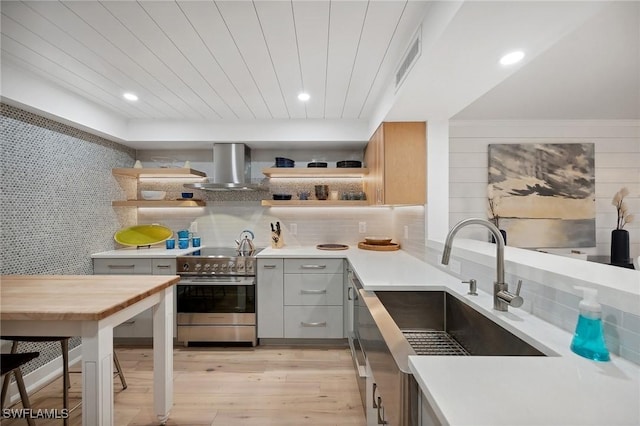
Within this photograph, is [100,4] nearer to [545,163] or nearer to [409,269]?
[409,269]

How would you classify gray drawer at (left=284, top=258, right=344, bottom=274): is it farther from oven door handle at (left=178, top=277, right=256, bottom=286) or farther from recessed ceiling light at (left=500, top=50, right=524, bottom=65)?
recessed ceiling light at (left=500, top=50, right=524, bottom=65)

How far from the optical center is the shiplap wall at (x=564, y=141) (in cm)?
312

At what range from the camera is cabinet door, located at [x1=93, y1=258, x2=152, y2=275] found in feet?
9.71

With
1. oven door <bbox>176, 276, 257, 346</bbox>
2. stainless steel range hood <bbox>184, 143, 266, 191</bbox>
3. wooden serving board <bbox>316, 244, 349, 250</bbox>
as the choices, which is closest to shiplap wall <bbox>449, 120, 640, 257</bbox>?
wooden serving board <bbox>316, 244, 349, 250</bbox>

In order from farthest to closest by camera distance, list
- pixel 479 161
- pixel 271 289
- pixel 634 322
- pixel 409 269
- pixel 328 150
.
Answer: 1. pixel 328 150
2. pixel 479 161
3. pixel 271 289
4. pixel 409 269
5. pixel 634 322

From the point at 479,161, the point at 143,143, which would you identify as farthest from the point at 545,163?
the point at 143,143

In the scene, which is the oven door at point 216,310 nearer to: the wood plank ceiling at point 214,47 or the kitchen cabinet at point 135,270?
the kitchen cabinet at point 135,270

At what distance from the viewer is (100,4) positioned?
4.76 feet

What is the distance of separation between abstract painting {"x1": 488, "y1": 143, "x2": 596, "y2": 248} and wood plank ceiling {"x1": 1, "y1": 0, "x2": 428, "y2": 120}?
5.39ft

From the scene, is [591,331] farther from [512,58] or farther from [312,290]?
[312,290]

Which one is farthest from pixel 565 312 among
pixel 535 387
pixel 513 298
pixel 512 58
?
pixel 512 58

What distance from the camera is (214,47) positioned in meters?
→ 1.82

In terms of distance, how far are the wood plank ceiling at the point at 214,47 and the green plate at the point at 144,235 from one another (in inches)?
58.1

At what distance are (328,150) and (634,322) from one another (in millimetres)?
3181
